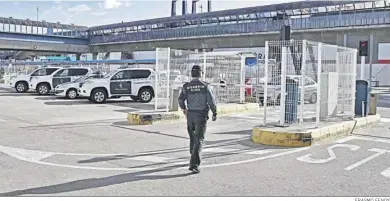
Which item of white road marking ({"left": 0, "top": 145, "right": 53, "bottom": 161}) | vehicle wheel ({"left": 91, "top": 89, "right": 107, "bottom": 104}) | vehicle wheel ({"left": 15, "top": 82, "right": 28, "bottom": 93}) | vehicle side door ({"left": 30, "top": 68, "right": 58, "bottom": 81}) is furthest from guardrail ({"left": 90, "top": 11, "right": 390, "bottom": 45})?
white road marking ({"left": 0, "top": 145, "right": 53, "bottom": 161})

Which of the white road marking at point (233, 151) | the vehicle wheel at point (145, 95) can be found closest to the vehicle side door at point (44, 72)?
the vehicle wheel at point (145, 95)

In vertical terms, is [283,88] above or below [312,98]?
above

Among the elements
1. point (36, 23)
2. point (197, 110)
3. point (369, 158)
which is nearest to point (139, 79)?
point (369, 158)

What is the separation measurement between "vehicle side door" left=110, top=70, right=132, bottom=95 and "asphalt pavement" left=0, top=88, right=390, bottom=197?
859cm

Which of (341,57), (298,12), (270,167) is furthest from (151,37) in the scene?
(270,167)

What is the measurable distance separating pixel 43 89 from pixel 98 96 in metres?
6.92

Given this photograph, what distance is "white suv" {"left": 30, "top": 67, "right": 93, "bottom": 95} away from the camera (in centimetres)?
2578

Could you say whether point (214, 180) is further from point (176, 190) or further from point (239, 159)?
point (239, 159)

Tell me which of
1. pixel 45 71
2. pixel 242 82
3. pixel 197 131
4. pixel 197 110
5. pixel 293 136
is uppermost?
pixel 45 71

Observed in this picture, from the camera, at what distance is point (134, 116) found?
12969 mm

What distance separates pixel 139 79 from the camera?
21.3 meters

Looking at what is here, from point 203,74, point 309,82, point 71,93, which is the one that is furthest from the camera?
point 71,93

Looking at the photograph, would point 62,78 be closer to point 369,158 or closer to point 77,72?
point 77,72

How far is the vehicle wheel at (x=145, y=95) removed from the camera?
21328mm
